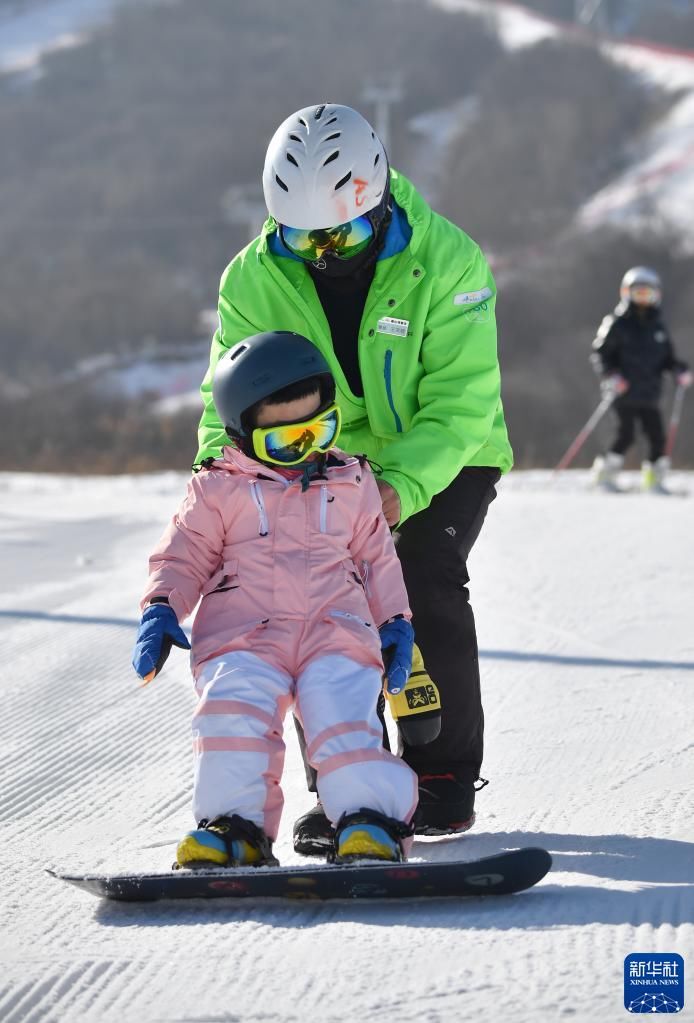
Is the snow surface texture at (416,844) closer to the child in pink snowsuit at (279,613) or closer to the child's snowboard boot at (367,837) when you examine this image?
the child's snowboard boot at (367,837)

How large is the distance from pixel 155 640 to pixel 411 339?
1038 millimetres

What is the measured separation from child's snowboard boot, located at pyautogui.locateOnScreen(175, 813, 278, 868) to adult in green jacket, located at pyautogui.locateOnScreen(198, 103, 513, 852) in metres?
0.66

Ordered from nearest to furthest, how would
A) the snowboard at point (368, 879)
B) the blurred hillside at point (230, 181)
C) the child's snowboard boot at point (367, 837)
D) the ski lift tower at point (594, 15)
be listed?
the snowboard at point (368, 879)
the child's snowboard boot at point (367, 837)
the blurred hillside at point (230, 181)
the ski lift tower at point (594, 15)

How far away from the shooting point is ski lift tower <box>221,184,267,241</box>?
5365 cm

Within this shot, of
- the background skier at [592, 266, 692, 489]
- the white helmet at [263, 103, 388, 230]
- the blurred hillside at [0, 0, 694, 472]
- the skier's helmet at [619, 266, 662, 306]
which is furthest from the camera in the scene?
the blurred hillside at [0, 0, 694, 472]

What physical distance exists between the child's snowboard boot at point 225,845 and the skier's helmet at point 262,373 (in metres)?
0.89

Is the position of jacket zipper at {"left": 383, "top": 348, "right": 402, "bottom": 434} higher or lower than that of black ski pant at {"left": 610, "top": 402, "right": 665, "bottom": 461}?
lower

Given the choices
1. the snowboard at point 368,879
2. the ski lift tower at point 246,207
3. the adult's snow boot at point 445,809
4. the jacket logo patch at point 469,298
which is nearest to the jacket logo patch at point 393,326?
the jacket logo patch at point 469,298

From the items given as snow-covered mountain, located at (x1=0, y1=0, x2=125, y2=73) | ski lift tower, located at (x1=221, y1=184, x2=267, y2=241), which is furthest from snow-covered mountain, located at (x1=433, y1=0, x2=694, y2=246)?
snow-covered mountain, located at (x1=0, y1=0, x2=125, y2=73)

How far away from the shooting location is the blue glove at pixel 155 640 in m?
3.07

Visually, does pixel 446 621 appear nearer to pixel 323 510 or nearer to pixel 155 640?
pixel 323 510

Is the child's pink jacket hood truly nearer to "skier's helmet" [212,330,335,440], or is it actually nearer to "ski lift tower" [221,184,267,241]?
"skier's helmet" [212,330,335,440]

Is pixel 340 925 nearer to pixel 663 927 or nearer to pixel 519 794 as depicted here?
pixel 663 927

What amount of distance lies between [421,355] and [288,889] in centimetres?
149
